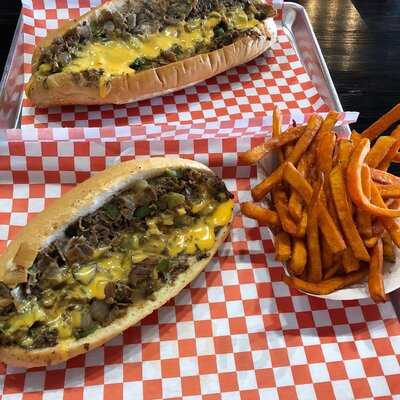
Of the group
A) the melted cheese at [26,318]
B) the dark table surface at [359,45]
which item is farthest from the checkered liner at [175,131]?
the melted cheese at [26,318]

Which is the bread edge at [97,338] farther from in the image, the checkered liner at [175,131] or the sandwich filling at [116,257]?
the checkered liner at [175,131]

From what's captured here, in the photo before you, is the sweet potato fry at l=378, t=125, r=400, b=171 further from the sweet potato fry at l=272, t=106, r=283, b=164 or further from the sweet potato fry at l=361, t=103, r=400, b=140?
the sweet potato fry at l=272, t=106, r=283, b=164

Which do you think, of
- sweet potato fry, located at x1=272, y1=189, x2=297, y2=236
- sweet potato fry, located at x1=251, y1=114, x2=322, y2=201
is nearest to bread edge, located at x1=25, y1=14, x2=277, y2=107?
sweet potato fry, located at x1=251, y1=114, x2=322, y2=201

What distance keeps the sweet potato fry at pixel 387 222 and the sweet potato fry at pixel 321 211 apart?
216mm

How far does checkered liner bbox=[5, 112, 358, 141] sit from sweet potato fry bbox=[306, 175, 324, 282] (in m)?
0.81

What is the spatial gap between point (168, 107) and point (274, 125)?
42.6 inches

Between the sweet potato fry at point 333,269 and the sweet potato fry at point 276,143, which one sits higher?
the sweet potato fry at point 276,143

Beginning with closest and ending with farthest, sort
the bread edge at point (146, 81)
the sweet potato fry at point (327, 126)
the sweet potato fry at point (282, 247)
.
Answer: the sweet potato fry at point (282, 247) < the sweet potato fry at point (327, 126) < the bread edge at point (146, 81)

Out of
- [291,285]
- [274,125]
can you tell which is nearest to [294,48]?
[274,125]

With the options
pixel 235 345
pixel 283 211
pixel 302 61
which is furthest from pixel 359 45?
pixel 235 345

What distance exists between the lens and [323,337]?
2502 millimetres

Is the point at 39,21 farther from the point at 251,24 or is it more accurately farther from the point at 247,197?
the point at 247,197

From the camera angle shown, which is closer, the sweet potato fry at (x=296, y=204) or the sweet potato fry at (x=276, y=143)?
the sweet potato fry at (x=296, y=204)

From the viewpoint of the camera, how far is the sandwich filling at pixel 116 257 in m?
2.21
